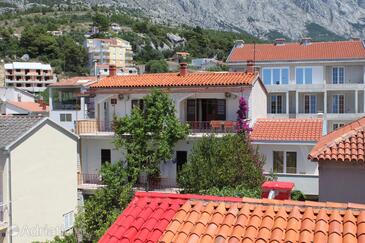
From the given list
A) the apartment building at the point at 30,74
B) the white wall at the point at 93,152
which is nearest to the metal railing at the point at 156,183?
the white wall at the point at 93,152

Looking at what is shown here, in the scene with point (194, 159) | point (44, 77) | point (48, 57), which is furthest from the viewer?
point (48, 57)

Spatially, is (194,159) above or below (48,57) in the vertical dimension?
below

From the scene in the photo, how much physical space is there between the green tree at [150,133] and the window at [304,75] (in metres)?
22.3

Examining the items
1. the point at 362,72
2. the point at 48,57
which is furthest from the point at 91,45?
the point at 362,72

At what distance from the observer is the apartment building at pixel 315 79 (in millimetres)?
44594

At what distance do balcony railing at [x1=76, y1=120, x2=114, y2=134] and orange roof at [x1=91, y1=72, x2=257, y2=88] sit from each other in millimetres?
2120

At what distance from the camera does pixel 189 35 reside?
167375 millimetres

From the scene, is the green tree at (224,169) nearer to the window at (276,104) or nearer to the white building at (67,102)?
the white building at (67,102)

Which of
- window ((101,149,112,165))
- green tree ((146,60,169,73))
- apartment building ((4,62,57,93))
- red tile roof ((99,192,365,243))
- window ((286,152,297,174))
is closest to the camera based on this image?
red tile roof ((99,192,365,243))

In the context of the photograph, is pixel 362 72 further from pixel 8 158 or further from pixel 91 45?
pixel 91 45

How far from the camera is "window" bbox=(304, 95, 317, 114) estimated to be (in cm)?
4659

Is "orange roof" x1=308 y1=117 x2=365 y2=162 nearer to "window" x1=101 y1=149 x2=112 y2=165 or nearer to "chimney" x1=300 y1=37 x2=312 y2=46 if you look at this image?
"window" x1=101 y1=149 x2=112 y2=165

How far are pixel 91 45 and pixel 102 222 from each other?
467 ft

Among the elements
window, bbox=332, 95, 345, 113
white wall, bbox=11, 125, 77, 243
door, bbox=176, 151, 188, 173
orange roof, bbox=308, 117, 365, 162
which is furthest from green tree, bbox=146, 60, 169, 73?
orange roof, bbox=308, 117, 365, 162
